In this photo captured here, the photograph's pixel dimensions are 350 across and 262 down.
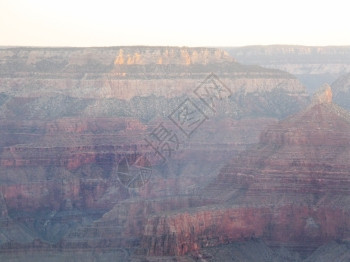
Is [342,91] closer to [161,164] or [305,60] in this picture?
[161,164]

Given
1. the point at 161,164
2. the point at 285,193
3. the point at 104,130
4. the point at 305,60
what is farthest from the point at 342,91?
the point at 285,193

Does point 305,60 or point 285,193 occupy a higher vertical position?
point 305,60

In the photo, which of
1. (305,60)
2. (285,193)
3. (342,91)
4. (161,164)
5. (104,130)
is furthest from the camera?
(305,60)

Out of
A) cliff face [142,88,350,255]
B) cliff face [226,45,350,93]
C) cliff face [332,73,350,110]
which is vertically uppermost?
cliff face [226,45,350,93]

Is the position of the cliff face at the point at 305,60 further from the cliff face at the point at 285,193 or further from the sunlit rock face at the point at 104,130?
the cliff face at the point at 285,193

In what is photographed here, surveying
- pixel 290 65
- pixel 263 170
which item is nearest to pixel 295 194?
pixel 263 170

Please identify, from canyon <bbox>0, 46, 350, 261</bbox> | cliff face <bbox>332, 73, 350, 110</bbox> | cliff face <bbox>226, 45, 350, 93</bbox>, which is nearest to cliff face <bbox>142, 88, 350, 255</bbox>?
canyon <bbox>0, 46, 350, 261</bbox>

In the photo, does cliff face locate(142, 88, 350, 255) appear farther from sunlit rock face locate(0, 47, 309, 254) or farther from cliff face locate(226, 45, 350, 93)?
cliff face locate(226, 45, 350, 93)

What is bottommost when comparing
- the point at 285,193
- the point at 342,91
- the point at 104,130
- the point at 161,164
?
the point at 285,193

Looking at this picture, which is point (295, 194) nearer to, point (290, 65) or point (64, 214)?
point (64, 214)

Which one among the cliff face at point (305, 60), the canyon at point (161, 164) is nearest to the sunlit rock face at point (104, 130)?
the canyon at point (161, 164)

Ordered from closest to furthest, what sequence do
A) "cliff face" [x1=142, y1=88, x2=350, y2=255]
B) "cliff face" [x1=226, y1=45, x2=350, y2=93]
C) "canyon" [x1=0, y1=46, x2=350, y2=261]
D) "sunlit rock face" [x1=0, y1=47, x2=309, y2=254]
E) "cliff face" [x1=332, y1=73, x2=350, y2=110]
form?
"cliff face" [x1=142, y1=88, x2=350, y2=255] → "canyon" [x1=0, y1=46, x2=350, y2=261] → "sunlit rock face" [x1=0, y1=47, x2=309, y2=254] → "cliff face" [x1=332, y1=73, x2=350, y2=110] → "cliff face" [x1=226, y1=45, x2=350, y2=93]
